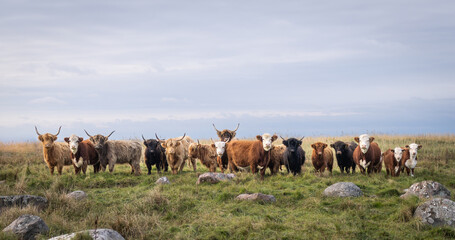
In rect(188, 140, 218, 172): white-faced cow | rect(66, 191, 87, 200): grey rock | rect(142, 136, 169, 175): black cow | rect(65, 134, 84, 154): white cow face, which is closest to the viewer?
rect(66, 191, 87, 200): grey rock

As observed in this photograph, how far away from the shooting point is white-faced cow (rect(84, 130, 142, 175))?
1738 cm

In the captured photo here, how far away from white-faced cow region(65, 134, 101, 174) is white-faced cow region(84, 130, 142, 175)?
1.33 ft

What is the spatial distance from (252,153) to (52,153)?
806 cm

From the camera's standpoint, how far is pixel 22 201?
35.1ft

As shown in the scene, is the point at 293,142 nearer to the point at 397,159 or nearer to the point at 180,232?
the point at 397,159

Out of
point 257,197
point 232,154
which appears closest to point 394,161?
point 232,154

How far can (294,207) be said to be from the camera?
11.0 meters

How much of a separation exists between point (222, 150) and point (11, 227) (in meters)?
9.05

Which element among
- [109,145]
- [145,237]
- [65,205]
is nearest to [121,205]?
[65,205]

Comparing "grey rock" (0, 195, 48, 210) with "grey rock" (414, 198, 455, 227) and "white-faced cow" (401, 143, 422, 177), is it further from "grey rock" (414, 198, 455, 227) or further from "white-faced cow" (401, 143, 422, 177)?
"white-faced cow" (401, 143, 422, 177)

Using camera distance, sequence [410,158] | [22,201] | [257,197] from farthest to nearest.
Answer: [410,158] < [257,197] < [22,201]

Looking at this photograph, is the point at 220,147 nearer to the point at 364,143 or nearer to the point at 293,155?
the point at 293,155

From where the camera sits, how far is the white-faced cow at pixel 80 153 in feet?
54.8

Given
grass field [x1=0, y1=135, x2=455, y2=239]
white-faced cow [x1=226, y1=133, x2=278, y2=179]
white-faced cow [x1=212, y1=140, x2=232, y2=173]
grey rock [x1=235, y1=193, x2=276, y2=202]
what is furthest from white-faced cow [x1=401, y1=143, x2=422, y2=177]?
grey rock [x1=235, y1=193, x2=276, y2=202]
